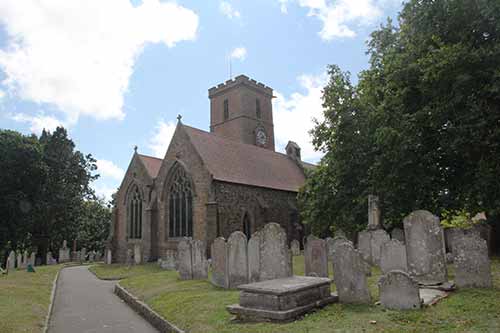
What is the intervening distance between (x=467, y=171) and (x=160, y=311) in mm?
12238

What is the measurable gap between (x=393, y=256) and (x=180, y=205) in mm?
17682

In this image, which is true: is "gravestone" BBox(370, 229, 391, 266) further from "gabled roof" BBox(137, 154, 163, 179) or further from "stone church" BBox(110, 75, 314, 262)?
"gabled roof" BBox(137, 154, 163, 179)

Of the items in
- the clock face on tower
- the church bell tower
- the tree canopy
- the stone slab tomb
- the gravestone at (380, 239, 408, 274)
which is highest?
the church bell tower

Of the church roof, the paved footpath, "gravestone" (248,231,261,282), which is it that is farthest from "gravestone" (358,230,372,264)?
the church roof

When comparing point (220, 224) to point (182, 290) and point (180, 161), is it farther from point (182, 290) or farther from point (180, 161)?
point (182, 290)

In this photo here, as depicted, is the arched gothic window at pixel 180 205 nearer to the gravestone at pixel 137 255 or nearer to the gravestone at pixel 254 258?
the gravestone at pixel 137 255

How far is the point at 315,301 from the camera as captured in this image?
26.8ft

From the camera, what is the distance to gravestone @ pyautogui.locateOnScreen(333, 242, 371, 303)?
330 inches

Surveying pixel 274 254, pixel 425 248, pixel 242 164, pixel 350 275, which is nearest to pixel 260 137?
pixel 242 164

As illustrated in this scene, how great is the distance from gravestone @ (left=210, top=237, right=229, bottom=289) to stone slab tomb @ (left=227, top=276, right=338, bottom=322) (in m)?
4.23

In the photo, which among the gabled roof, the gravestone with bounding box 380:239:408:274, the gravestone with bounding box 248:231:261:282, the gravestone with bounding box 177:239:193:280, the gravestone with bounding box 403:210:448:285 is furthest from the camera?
the gabled roof

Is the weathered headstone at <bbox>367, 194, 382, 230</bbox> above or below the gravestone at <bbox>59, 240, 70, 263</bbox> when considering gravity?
above

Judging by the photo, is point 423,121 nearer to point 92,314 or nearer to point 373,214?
point 373,214

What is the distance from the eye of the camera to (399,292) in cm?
759
